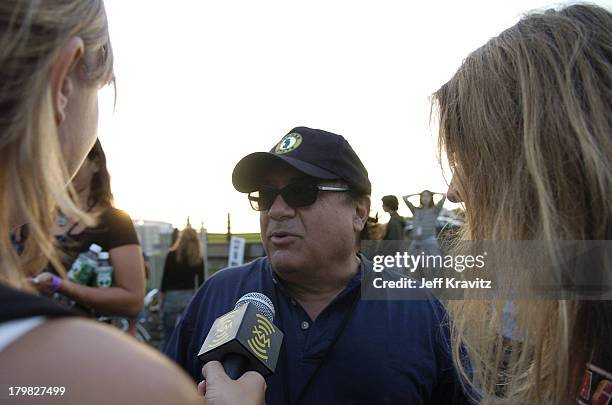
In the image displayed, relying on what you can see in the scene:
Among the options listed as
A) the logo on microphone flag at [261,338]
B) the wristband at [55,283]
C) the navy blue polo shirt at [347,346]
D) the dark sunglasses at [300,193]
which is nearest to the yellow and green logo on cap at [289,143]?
the dark sunglasses at [300,193]

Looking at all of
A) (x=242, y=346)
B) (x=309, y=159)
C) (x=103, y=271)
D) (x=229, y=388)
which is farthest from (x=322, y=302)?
(x=103, y=271)

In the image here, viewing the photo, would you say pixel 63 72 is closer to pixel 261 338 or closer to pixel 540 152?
pixel 261 338

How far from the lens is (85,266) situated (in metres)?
3.05

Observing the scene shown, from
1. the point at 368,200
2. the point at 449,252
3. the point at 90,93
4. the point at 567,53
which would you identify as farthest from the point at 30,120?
the point at 368,200

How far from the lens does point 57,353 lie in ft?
2.28

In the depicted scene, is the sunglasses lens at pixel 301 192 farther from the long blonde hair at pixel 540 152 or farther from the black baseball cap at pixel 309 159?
the long blonde hair at pixel 540 152

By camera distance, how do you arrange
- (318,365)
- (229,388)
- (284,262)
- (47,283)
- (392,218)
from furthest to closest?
(392,218)
(47,283)
(284,262)
(318,365)
(229,388)

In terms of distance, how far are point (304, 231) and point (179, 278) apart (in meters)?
5.49

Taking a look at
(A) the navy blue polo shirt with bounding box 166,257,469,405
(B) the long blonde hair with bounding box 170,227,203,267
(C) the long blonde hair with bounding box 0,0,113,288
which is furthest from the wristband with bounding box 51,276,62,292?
(B) the long blonde hair with bounding box 170,227,203,267

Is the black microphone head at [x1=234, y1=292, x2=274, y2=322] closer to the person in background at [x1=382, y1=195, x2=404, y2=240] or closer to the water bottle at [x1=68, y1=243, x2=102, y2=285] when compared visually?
the water bottle at [x1=68, y1=243, x2=102, y2=285]

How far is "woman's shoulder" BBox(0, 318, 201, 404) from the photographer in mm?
682

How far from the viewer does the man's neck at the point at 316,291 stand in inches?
100

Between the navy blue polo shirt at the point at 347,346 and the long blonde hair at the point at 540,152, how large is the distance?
0.56 m

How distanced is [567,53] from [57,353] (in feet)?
4.81
